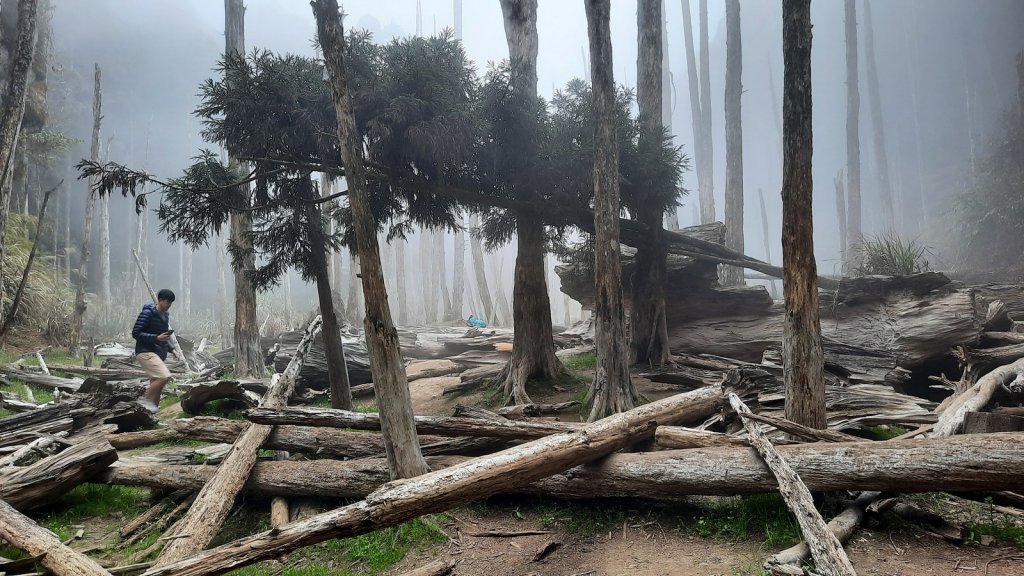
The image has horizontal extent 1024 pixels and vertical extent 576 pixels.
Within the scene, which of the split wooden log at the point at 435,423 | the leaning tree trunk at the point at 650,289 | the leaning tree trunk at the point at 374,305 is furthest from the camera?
the leaning tree trunk at the point at 650,289

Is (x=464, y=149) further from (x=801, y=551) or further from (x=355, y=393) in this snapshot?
(x=801, y=551)

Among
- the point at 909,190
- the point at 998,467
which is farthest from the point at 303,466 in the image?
the point at 909,190

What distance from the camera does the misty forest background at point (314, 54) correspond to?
22.2 metres

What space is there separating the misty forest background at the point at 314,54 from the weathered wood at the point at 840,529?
29.0 ft

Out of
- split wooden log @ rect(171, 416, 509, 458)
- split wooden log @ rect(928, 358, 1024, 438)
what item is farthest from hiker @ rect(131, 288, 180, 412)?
split wooden log @ rect(928, 358, 1024, 438)

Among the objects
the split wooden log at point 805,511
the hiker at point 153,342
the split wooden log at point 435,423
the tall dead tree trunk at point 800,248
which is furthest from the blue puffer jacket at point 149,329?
the tall dead tree trunk at point 800,248

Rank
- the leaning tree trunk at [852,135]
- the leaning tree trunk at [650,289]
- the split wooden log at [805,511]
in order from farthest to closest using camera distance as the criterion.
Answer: the leaning tree trunk at [852,135] → the leaning tree trunk at [650,289] → the split wooden log at [805,511]

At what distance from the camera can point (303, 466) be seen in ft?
19.9

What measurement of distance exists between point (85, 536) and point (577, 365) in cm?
907

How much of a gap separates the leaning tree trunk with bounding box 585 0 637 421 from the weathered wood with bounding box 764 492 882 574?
3.48m

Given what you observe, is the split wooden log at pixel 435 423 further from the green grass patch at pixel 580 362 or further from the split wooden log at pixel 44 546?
the green grass patch at pixel 580 362

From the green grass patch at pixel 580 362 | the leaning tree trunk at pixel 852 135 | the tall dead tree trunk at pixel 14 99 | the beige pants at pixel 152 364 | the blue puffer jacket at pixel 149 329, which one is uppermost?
the leaning tree trunk at pixel 852 135

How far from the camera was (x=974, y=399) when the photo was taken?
6047mm

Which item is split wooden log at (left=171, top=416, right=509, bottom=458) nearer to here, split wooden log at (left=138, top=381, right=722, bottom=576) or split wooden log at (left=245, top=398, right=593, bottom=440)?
split wooden log at (left=245, top=398, right=593, bottom=440)
